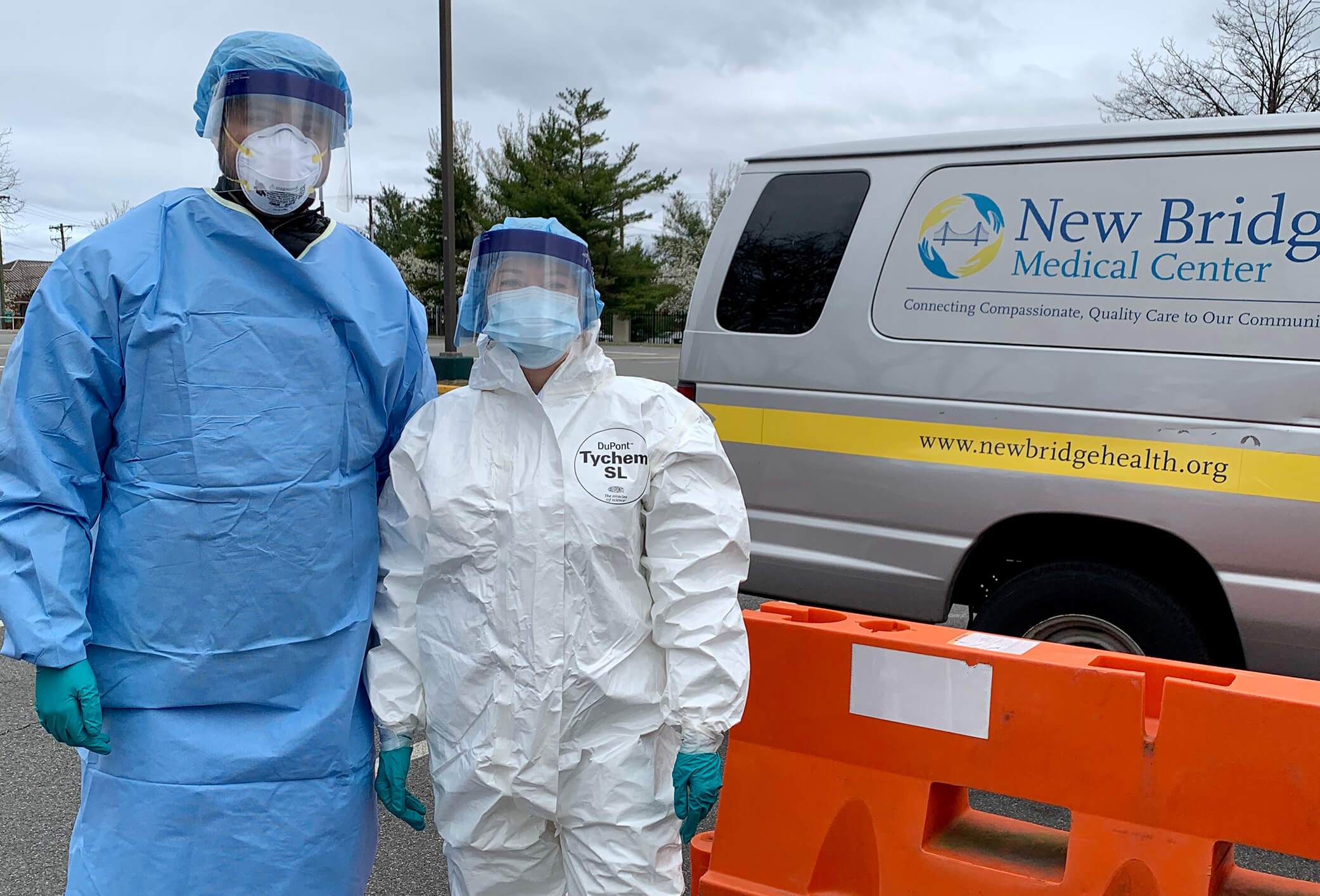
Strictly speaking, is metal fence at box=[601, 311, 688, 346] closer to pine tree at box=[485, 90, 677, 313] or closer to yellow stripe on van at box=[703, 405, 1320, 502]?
pine tree at box=[485, 90, 677, 313]

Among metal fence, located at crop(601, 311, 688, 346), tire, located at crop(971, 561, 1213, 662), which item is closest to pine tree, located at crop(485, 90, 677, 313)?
metal fence, located at crop(601, 311, 688, 346)

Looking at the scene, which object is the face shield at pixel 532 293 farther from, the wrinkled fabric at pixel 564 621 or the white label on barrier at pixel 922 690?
the white label on barrier at pixel 922 690

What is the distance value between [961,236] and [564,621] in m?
2.39

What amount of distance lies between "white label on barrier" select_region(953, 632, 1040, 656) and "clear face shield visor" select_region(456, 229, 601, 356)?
4.33ft

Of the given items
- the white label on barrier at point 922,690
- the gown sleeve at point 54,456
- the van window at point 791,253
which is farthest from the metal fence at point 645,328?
the gown sleeve at point 54,456

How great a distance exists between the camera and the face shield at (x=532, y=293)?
2223 millimetres

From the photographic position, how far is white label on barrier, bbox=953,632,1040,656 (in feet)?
8.75

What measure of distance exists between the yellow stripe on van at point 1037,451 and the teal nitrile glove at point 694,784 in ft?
6.37

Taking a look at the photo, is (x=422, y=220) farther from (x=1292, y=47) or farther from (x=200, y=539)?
(x=200, y=539)

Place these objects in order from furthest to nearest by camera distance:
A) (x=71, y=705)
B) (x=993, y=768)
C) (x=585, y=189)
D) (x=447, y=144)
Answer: (x=585, y=189), (x=447, y=144), (x=993, y=768), (x=71, y=705)

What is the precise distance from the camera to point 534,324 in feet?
7.25

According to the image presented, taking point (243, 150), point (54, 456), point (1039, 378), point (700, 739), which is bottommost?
point (700, 739)

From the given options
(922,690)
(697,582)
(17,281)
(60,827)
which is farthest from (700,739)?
(17,281)

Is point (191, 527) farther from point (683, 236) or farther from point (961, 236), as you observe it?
point (683, 236)
